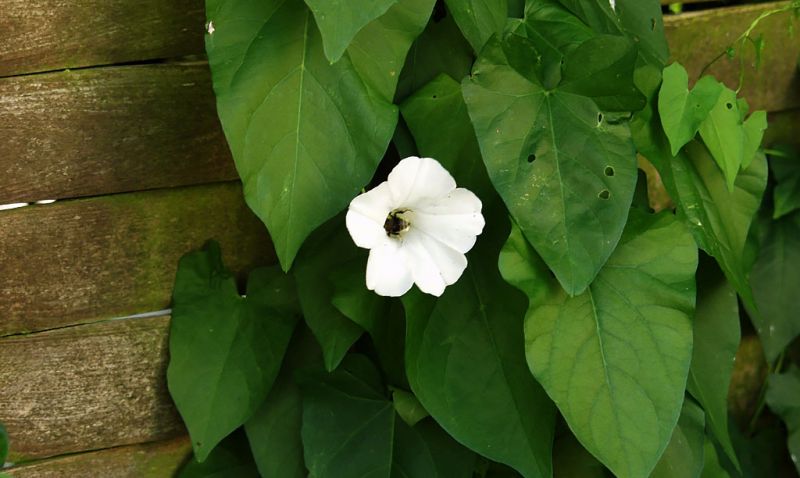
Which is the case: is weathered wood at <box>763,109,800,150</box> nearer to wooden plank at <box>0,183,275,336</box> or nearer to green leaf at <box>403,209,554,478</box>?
green leaf at <box>403,209,554,478</box>

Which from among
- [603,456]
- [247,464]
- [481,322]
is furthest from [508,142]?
[247,464]

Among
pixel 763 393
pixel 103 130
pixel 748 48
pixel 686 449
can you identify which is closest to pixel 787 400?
pixel 763 393

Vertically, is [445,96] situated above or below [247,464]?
above

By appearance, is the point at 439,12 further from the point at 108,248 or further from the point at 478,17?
the point at 108,248

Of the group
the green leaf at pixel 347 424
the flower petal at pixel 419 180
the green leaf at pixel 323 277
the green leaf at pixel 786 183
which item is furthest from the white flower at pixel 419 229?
the green leaf at pixel 786 183

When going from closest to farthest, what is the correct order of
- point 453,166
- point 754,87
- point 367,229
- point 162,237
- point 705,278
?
1. point 367,229
2. point 453,166
3. point 162,237
4. point 705,278
5. point 754,87

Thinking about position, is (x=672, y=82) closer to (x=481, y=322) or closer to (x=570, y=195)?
(x=570, y=195)

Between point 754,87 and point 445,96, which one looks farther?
point 754,87
